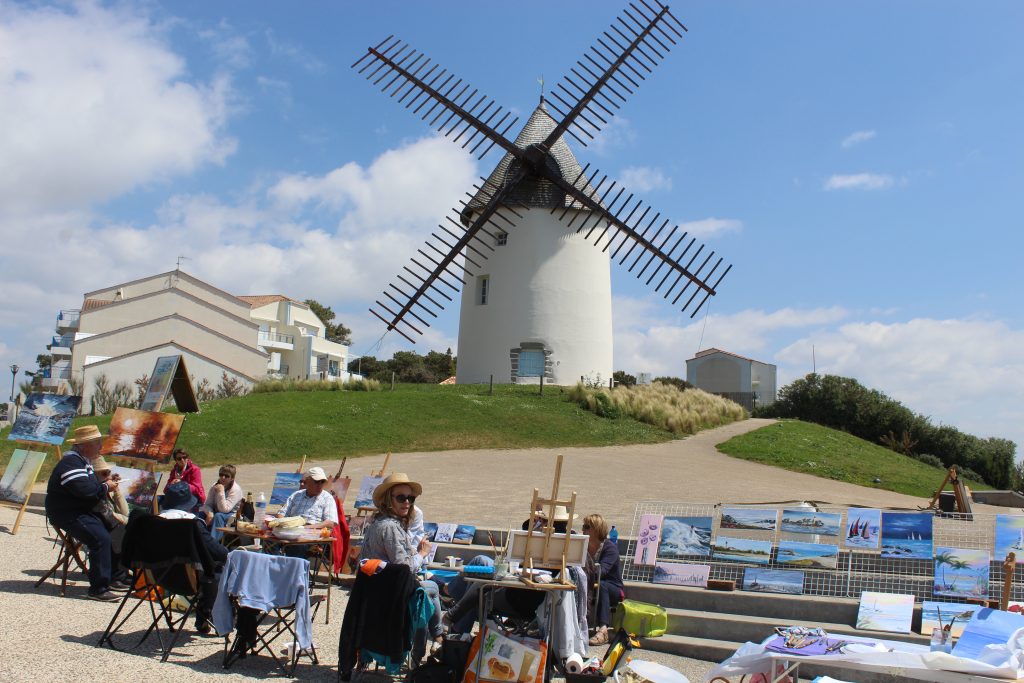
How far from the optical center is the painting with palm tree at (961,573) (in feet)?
24.3

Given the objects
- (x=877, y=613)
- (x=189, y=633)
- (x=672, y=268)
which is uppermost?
(x=672, y=268)

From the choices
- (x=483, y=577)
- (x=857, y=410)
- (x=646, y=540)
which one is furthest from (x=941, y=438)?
(x=483, y=577)

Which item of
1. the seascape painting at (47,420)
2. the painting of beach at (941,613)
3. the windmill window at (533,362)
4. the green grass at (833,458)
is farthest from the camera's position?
the windmill window at (533,362)

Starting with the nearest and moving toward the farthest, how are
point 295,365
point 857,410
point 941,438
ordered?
point 941,438 → point 857,410 → point 295,365

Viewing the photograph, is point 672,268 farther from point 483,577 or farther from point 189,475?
point 483,577

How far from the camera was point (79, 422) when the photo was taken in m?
24.1

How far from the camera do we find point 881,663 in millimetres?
4988

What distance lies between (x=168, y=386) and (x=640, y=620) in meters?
8.78

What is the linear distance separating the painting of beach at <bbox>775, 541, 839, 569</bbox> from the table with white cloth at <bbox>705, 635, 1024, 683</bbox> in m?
2.64

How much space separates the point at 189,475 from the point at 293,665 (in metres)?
→ 5.01

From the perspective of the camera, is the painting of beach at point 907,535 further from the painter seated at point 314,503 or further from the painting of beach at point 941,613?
the painter seated at point 314,503

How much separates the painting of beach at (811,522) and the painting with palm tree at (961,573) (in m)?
1.07

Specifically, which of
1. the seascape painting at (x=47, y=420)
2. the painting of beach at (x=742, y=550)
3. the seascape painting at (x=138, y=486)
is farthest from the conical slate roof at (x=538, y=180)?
the painting of beach at (x=742, y=550)

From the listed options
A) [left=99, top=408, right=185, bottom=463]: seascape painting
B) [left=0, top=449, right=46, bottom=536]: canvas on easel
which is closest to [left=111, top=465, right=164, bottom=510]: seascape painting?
[left=99, top=408, right=185, bottom=463]: seascape painting
